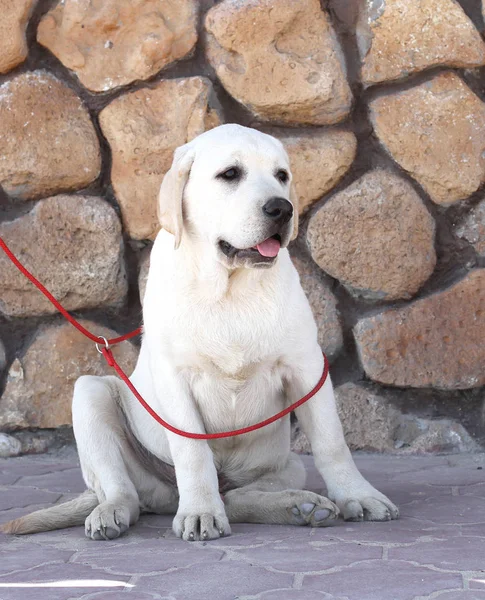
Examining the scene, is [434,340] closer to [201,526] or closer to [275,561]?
[201,526]

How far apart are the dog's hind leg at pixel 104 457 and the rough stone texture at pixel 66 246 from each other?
848 mm

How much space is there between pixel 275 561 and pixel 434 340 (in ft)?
6.03

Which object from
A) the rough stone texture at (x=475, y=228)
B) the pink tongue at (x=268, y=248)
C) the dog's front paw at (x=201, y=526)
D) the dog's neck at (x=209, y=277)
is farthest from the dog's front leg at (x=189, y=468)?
the rough stone texture at (x=475, y=228)

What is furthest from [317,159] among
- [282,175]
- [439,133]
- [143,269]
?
[282,175]

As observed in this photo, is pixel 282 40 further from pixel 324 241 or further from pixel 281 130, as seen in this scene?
pixel 324 241

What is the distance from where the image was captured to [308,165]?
4199mm

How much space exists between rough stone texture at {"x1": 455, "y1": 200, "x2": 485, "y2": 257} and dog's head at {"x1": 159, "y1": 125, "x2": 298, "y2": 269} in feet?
4.25

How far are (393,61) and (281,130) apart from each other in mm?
540

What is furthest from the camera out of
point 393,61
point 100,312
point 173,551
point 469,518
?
point 100,312

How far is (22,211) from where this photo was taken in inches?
172

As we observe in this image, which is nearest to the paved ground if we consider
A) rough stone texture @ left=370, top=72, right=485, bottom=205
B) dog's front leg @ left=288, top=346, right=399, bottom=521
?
dog's front leg @ left=288, top=346, right=399, bottom=521

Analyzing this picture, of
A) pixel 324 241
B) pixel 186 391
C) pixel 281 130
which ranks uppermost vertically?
pixel 281 130

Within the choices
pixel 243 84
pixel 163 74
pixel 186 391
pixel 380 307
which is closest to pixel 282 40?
pixel 243 84

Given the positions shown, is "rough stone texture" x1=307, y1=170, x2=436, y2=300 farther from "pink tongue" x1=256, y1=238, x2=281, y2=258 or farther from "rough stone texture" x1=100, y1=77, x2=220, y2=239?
"pink tongue" x1=256, y1=238, x2=281, y2=258
